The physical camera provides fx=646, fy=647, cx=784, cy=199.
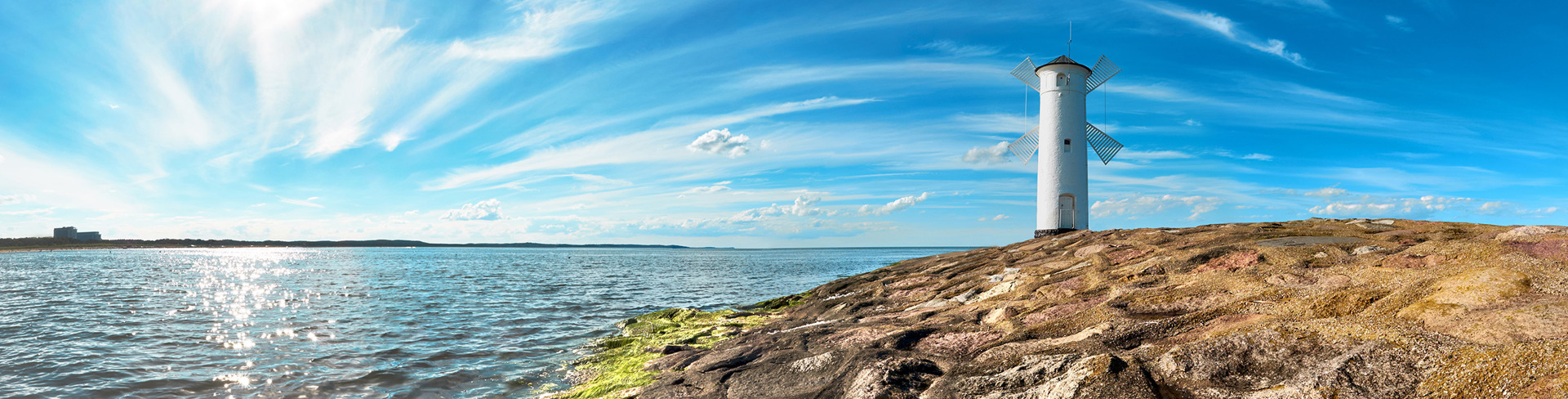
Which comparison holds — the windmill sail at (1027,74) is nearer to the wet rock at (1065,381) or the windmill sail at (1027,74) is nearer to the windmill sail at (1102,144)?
the windmill sail at (1102,144)

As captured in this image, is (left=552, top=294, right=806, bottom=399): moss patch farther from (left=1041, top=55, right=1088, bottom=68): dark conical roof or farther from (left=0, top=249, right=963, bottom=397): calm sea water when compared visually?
(left=1041, top=55, right=1088, bottom=68): dark conical roof

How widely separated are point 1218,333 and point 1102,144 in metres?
25.7

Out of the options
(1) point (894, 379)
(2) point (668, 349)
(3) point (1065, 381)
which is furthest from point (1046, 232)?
(3) point (1065, 381)

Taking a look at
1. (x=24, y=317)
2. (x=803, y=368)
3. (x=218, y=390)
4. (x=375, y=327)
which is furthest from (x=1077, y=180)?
(x=24, y=317)

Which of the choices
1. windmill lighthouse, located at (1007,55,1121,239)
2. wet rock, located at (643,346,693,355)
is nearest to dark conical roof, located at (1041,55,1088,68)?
windmill lighthouse, located at (1007,55,1121,239)

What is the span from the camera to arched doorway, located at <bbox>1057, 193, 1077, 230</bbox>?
2627 cm

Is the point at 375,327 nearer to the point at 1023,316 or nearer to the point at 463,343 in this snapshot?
the point at 463,343

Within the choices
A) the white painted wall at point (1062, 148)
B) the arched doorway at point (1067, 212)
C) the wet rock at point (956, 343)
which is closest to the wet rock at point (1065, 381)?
the wet rock at point (956, 343)

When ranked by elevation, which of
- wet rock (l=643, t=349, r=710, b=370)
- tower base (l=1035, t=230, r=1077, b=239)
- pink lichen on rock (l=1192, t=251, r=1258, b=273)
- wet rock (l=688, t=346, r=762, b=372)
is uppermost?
tower base (l=1035, t=230, r=1077, b=239)

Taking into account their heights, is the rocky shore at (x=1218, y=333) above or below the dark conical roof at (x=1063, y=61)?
below

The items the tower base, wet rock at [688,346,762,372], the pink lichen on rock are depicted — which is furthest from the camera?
→ the tower base

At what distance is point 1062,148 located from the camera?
87.7 feet

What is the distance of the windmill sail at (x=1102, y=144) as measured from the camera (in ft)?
94.1

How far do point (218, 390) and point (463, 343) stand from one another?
4568 millimetres
